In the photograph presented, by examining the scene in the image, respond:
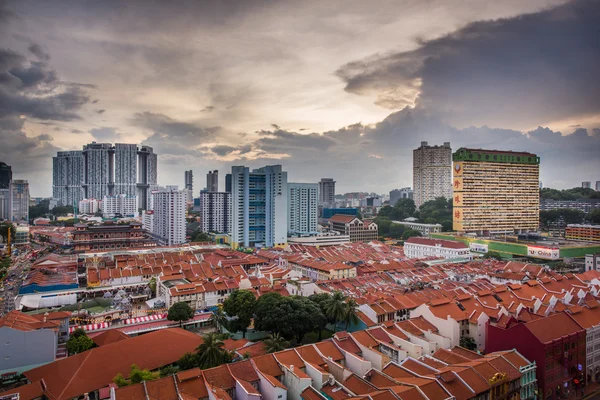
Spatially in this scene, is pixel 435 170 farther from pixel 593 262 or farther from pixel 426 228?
pixel 593 262

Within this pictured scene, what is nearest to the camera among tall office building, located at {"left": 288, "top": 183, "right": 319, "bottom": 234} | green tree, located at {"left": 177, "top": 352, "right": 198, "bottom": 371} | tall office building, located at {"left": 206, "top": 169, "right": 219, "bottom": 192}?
green tree, located at {"left": 177, "top": 352, "right": 198, "bottom": 371}

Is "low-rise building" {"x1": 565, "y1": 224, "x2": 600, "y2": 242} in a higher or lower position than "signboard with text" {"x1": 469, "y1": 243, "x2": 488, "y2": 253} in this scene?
higher

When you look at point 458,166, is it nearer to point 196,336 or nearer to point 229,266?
point 229,266

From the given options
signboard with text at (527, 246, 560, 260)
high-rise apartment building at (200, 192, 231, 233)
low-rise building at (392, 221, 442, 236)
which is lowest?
signboard with text at (527, 246, 560, 260)

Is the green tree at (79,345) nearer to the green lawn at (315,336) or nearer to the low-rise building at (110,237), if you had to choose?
the green lawn at (315,336)

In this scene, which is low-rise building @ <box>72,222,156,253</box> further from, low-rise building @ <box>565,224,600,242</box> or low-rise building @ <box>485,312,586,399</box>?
low-rise building @ <box>565,224,600,242</box>

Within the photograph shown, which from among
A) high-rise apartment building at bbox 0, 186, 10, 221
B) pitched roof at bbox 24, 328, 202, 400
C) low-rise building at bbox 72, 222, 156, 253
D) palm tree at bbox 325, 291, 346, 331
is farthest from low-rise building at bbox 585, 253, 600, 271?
high-rise apartment building at bbox 0, 186, 10, 221
